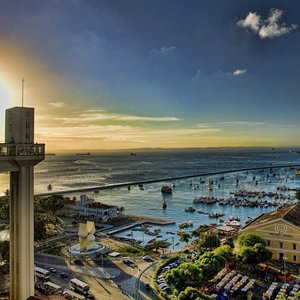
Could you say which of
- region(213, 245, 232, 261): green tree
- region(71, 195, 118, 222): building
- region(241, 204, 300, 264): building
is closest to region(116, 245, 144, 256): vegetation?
region(213, 245, 232, 261): green tree

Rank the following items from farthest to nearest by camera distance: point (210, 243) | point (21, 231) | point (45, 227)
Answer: point (45, 227), point (210, 243), point (21, 231)

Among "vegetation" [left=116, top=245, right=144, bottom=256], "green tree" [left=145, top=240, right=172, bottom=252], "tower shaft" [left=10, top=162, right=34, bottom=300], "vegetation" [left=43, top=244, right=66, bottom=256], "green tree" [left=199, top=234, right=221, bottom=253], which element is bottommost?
"green tree" [left=145, top=240, right=172, bottom=252]

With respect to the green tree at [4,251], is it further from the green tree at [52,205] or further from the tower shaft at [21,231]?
the green tree at [52,205]

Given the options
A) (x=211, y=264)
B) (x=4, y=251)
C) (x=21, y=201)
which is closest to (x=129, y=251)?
(x=211, y=264)

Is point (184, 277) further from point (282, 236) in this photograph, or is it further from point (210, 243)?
point (282, 236)

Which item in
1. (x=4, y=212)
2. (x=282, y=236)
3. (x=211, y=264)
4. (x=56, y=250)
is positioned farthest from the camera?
(x=4, y=212)

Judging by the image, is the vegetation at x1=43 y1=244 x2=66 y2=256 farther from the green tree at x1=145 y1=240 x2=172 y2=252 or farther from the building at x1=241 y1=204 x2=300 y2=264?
the building at x1=241 y1=204 x2=300 y2=264

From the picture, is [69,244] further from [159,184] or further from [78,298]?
[159,184]
